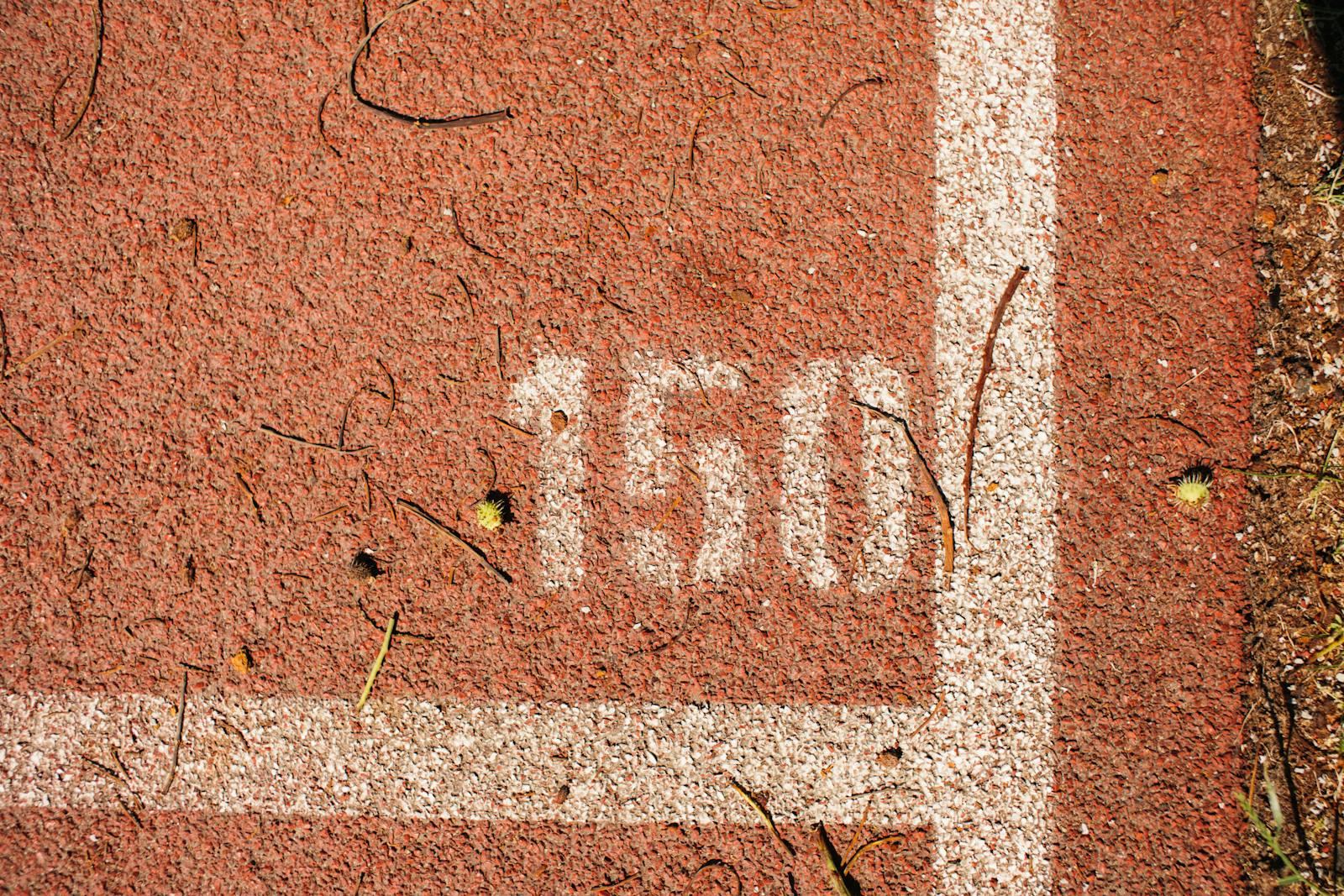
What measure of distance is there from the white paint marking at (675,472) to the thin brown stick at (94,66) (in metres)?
1.89

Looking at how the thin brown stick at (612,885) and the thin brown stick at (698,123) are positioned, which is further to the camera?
the thin brown stick at (698,123)

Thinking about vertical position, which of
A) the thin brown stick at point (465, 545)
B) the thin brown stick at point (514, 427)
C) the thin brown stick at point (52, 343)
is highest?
the thin brown stick at point (52, 343)

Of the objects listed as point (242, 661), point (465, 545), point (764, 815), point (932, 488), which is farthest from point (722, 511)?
point (242, 661)

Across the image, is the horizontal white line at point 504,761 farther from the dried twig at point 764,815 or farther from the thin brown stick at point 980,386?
the thin brown stick at point 980,386

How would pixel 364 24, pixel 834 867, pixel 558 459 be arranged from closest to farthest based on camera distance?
pixel 834 867, pixel 558 459, pixel 364 24

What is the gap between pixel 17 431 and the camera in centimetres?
250

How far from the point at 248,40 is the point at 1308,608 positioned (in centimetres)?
358

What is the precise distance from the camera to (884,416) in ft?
7.88

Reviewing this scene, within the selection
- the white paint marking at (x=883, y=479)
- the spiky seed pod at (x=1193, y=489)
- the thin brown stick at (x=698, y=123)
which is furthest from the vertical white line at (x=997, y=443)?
the thin brown stick at (x=698, y=123)

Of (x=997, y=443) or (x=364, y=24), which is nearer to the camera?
(x=997, y=443)

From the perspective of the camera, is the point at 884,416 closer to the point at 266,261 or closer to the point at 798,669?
the point at 798,669

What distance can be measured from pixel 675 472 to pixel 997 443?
37.0 inches

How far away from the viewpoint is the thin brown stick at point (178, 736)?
237cm

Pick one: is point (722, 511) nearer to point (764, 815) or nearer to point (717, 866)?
point (764, 815)
